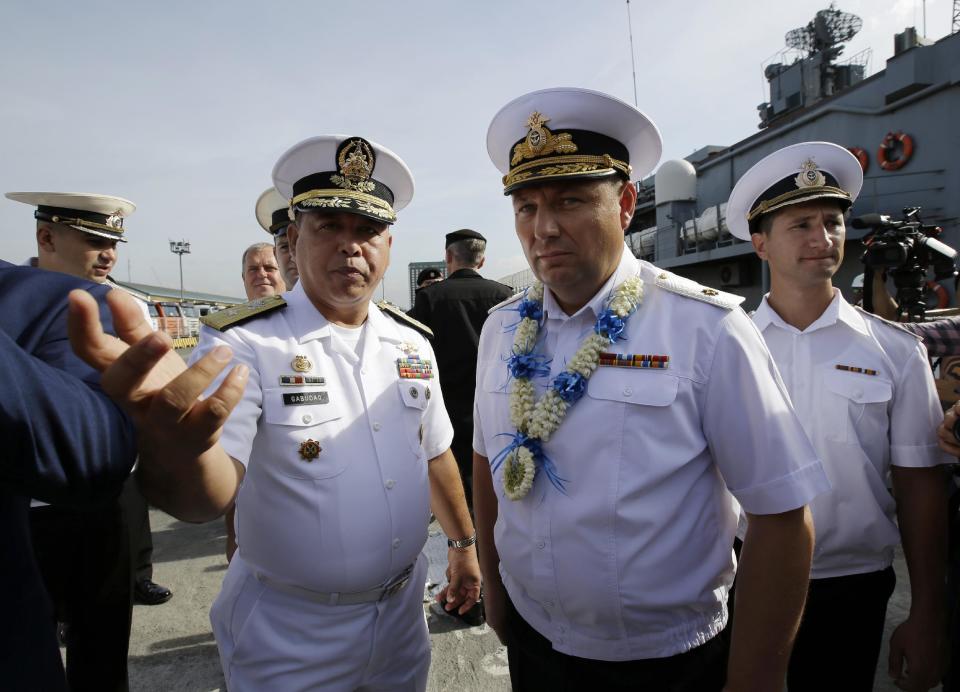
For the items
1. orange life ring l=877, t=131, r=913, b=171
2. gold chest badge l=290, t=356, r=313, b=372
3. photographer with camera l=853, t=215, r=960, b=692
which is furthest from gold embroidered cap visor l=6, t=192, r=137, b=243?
orange life ring l=877, t=131, r=913, b=171

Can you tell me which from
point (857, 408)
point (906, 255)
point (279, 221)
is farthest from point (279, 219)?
point (906, 255)

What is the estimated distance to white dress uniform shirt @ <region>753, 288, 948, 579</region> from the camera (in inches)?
72.9

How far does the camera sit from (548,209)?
1.58 meters

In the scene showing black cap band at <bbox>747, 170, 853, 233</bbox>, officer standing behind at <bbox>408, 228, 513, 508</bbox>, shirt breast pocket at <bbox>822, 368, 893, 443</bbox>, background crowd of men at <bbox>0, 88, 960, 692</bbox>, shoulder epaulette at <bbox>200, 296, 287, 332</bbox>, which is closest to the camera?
background crowd of men at <bbox>0, 88, 960, 692</bbox>

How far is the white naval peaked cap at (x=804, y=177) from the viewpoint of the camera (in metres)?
2.17

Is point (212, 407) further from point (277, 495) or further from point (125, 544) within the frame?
point (125, 544)

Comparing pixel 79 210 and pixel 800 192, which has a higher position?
pixel 79 210

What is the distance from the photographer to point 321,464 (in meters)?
1.72

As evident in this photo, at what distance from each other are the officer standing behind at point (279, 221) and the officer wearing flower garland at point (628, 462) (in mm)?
2679

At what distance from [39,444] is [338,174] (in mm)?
1604

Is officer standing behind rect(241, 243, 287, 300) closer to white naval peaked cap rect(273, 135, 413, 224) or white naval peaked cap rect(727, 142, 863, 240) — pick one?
white naval peaked cap rect(273, 135, 413, 224)

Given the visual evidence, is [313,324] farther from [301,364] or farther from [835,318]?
[835,318]

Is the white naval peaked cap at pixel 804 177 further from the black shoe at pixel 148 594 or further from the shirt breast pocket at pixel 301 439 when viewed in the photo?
the black shoe at pixel 148 594

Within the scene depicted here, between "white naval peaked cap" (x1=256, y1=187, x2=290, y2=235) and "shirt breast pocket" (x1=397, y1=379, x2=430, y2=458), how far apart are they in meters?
2.36
